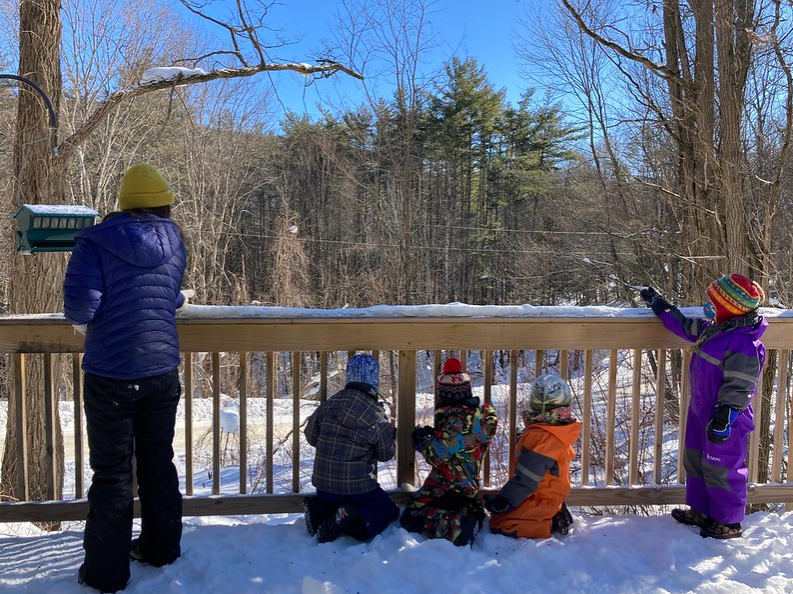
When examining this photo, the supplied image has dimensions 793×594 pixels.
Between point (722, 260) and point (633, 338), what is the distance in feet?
11.4

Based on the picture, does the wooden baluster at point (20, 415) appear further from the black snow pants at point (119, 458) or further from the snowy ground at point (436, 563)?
the black snow pants at point (119, 458)

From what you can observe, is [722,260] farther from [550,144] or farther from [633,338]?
[550,144]

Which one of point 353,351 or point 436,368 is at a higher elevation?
point 353,351

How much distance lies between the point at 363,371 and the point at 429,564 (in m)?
0.91

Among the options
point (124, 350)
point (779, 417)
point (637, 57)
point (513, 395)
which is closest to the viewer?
point (124, 350)

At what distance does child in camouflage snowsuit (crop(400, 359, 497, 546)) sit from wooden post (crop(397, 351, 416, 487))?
0.13 meters

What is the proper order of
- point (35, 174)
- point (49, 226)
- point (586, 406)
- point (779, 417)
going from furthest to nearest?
1. point (35, 174)
2. point (779, 417)
3. point (586, 406)
4. point (49, 226)

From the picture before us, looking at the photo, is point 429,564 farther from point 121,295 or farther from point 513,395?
point 121,295

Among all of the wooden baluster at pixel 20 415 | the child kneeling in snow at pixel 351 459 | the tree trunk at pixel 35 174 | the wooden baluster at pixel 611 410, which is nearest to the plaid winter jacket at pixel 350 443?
the child kneeling in snow at pixel 351 459

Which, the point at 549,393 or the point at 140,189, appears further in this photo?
the point at 549,393

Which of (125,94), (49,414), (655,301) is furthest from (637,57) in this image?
(49,414)

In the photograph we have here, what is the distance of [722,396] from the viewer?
2734 millimetres

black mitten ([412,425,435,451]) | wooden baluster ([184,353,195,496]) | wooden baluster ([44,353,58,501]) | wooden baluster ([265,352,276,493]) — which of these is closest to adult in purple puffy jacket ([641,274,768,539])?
black mitten ([412,425,435,451])

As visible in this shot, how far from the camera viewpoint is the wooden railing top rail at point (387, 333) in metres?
2.81
